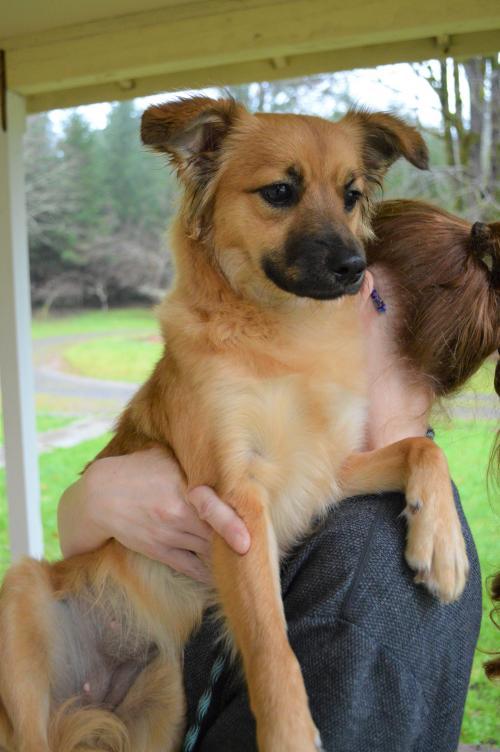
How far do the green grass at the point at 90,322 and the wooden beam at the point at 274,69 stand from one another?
4.59m

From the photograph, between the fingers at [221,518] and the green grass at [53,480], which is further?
the green grass at [53,480]

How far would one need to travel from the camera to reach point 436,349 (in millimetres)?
1557

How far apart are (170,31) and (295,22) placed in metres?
0.44

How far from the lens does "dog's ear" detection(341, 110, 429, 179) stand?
168 cm

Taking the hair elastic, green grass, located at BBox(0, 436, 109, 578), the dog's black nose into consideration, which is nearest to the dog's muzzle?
the dog's black nose

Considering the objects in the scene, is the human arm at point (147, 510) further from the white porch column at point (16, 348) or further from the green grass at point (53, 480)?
the green grass at point (53, 480)

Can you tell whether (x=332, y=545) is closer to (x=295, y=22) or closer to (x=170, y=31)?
(x=295, y=22)

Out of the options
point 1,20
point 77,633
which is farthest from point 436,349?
point 1,20

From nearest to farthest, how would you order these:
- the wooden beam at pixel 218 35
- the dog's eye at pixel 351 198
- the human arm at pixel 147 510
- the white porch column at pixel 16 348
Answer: the human arm at pixel 147 510, the dog's eye at pixel 351 198, the wooden beam at pixel 218 35, the white porch column at pixel 16 348

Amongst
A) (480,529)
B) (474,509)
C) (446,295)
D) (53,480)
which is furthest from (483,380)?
(53,480)

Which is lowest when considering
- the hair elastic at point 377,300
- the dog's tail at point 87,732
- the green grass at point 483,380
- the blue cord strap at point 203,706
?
the dog's tail at point 87,732

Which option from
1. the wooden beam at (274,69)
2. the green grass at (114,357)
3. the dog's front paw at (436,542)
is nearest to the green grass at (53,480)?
the green grass at (114,357)

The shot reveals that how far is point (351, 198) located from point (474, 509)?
109 inches

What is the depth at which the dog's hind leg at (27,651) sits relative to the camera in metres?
1.49
